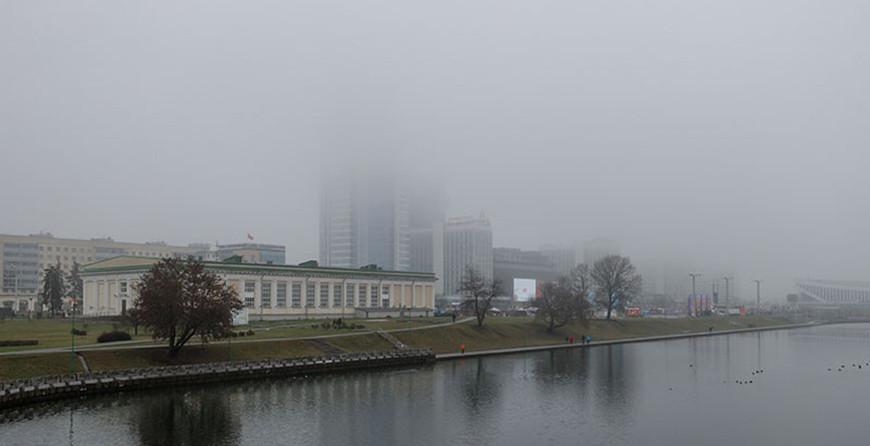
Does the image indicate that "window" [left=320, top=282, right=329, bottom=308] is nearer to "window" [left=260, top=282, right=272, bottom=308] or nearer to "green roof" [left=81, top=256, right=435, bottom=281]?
"green roof" [left=81, top=256, right=435, bottom=281]

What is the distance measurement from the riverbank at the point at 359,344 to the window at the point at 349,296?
61.3ft

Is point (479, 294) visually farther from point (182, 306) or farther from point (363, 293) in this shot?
point (182, 306)

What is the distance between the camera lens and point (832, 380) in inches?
2712

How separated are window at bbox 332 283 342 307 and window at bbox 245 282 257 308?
47.9 ft

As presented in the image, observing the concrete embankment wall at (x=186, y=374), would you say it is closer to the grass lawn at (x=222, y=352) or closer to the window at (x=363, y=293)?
the grass lawn at (x=222, y=352)

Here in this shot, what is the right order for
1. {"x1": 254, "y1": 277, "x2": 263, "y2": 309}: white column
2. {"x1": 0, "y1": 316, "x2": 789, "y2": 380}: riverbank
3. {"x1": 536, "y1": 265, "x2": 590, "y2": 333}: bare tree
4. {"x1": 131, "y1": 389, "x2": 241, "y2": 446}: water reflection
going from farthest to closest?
1. {"x1": 536, "y1": 265, "x2": 590, "y2": 333}: bare tree
2. {"x1": 254, "y1": 277, "x2": 263, "y2": 309}: white column
3. {"x1": 0, "y1": 316, "x2": 789, "y2": 380}: riverbank
4. {"x1": 131, "y1": 389, "x2": 241, "y2": 446}: water reflection

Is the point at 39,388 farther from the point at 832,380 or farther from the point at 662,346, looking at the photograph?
the point at 662,346

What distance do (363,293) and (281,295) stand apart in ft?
55.9

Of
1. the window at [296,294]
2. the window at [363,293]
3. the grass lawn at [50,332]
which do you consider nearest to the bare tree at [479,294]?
the window at [363,293]

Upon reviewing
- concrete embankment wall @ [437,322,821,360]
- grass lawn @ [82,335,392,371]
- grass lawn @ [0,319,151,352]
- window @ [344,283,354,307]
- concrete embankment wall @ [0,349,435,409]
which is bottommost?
concrete embankment wall @ [437,322,821,360]

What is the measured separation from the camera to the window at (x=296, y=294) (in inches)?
4341

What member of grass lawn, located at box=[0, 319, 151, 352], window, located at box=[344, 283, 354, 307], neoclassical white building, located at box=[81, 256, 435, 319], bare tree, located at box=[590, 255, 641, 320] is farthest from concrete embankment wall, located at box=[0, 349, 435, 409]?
bare tree, located at box=[590, 255, 641, 320]

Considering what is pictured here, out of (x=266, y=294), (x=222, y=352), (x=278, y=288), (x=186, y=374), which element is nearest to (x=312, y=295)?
(x=278, y=288)

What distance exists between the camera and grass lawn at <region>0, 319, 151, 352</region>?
2608 inches
